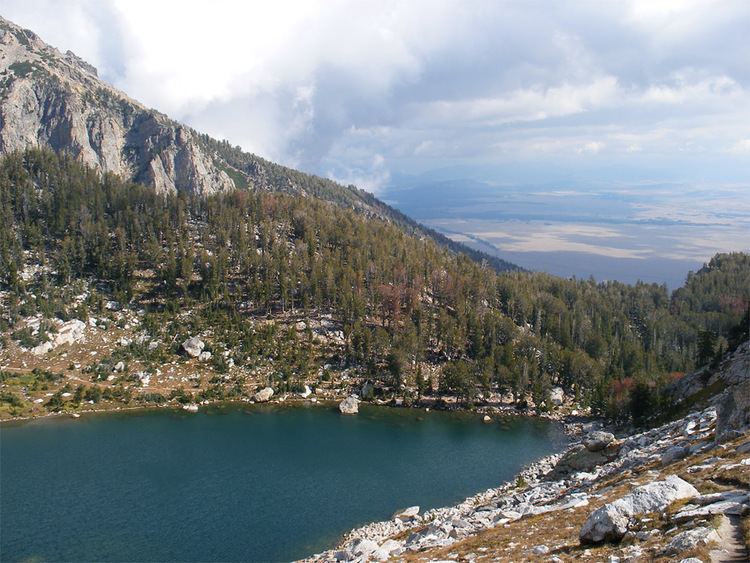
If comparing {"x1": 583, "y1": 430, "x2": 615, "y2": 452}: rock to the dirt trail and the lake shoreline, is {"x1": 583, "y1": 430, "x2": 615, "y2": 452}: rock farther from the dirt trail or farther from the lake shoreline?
the dirt trail

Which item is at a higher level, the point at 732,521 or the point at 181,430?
the point at 732,521

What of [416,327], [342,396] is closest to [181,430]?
[342,396]

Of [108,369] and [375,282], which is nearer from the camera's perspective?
[108,369]

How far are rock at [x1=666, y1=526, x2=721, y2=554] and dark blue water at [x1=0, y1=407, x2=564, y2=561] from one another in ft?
133

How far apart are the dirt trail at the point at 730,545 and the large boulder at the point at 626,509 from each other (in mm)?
3433

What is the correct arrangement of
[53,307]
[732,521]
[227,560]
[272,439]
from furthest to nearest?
[53,307] < [272,439] < [227,560] < [732,521]

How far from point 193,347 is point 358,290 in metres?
43.4

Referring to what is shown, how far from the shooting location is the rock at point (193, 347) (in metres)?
114

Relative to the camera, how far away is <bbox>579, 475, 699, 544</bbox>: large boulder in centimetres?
2239

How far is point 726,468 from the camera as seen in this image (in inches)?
1110

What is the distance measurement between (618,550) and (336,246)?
14934cm

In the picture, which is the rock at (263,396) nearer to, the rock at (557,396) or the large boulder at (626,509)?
the rock at (557,396)

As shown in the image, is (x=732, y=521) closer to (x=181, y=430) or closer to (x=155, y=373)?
(x=181, y=430)

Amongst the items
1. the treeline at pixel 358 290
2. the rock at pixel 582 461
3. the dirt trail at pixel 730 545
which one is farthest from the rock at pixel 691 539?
the treeline at pixel 358 290
